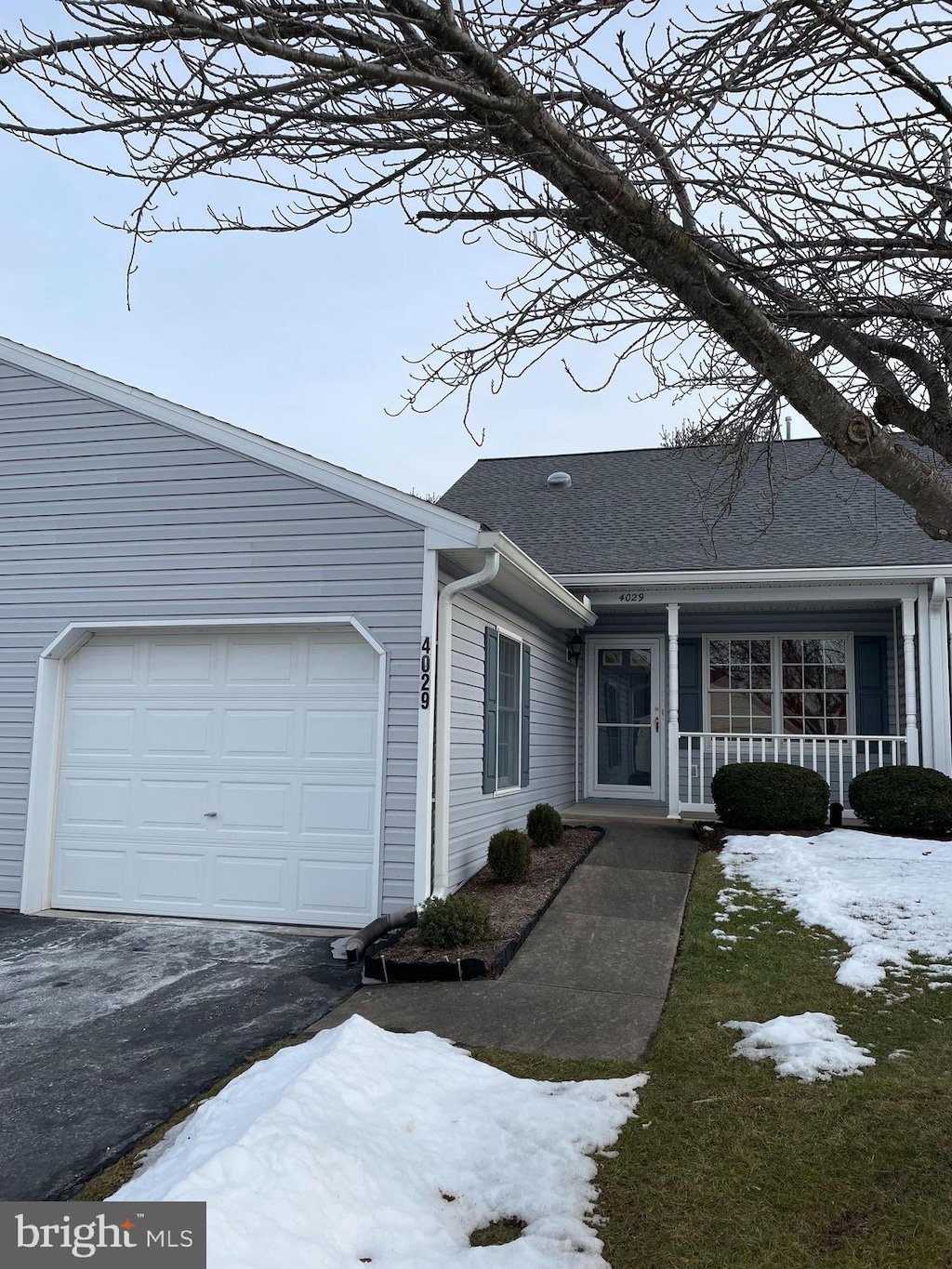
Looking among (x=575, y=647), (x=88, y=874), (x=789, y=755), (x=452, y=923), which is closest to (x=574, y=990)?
(x=452, y=923)

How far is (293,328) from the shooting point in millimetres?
5945

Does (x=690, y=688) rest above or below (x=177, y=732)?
above

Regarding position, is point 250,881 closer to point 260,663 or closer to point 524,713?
point 260,663

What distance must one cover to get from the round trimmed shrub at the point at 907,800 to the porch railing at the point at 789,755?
628 mm

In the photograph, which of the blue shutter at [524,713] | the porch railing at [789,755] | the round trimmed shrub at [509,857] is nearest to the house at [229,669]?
the round trimmed shrub at [509,857]

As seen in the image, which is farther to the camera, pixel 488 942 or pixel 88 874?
pixel 88 874

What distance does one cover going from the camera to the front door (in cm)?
1202

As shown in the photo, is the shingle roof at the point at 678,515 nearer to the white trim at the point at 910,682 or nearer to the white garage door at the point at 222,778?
the white trim at the point at 910,682

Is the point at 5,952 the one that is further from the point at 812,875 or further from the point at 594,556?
the point at 594,556

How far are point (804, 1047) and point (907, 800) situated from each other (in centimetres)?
559

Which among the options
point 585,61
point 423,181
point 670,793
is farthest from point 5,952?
point 670,793

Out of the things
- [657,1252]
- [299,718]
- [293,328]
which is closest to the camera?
[657,1252]

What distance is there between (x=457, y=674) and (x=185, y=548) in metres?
2.39

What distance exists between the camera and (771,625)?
11719mm
